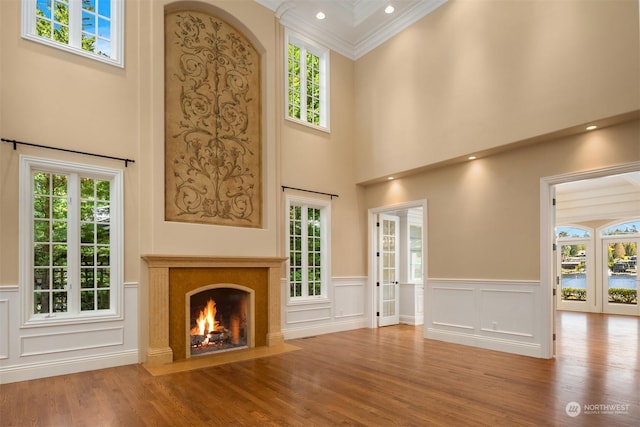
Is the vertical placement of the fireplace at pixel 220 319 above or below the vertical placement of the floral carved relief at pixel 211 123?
below

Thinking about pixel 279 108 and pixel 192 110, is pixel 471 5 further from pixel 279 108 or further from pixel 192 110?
pixel 192 110

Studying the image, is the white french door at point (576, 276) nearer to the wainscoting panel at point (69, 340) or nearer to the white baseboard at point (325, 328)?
the white baseboard at point (325, 328)

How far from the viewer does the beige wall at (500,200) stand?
5.11 meters

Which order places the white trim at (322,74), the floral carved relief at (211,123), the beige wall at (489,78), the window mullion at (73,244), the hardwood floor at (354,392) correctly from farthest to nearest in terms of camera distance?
the white trim at (322,74) → the floral carved relief at (211,123) → the window mullion at (73,244) → the beige wall at (489,78) → the hardwood floor at (354,392)

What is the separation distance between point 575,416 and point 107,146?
5846 mm

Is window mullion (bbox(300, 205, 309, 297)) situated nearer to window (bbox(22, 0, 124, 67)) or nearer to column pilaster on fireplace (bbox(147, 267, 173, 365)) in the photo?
column pilaster on fireplace (bbox(147, 267, 173, 365))

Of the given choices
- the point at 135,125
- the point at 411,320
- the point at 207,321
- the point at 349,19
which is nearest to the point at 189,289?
the point at 207,321

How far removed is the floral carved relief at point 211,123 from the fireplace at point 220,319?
3.59ft

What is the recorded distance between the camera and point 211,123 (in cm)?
618

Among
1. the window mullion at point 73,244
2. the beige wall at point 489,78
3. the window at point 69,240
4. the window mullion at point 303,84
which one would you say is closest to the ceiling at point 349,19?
the beige wall at point 489,78

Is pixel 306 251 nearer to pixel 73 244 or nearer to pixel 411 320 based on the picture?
pixel 411 320

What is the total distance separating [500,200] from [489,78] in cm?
182

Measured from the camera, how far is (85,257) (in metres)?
5.05

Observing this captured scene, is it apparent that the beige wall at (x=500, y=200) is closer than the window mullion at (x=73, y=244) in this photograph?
No
